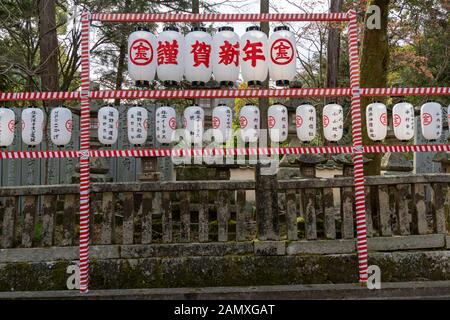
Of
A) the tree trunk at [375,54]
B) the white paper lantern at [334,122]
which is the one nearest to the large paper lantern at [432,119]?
the white paper lantern at [334,122]

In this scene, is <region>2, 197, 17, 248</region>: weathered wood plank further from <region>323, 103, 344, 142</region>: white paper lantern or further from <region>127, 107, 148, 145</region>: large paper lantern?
<region>323, 103, 344, 142</region>: white paper lantern

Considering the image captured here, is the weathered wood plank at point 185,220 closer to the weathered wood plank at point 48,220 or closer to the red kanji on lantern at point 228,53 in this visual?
the weathered wood plank at point 48,220

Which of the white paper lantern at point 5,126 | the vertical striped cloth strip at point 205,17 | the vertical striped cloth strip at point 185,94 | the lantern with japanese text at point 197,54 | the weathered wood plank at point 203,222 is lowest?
the weathered wood plank at point 203,222

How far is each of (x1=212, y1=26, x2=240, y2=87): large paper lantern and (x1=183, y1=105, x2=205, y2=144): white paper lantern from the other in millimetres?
559

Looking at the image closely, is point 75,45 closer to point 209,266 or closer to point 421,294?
point 209,266

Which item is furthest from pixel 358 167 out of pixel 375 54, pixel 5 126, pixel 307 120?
pixel 5 126

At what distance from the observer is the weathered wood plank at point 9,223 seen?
479 centimetres

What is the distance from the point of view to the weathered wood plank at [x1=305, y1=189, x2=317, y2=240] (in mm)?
4996

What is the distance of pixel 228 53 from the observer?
4.62 m

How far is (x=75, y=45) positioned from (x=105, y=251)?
18.3 ft

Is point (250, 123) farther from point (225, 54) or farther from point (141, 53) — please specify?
point (141, 53)

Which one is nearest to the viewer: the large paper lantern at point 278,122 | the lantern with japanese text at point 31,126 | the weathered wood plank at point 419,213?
the lantern with japanese text at point 31,126

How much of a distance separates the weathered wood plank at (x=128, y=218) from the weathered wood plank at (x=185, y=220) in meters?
0.68

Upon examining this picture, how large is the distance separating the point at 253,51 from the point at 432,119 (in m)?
2.72
